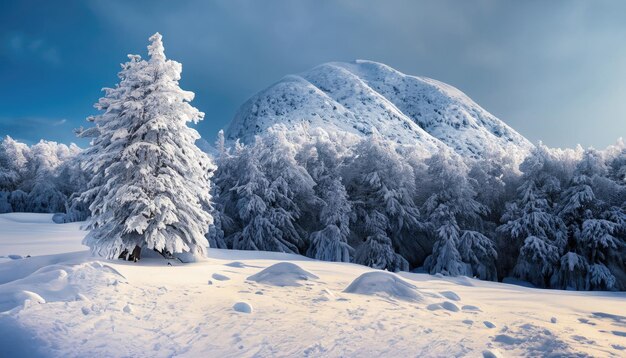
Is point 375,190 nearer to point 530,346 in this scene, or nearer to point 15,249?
point 15,249

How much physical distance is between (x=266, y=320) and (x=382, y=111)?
12541 cm

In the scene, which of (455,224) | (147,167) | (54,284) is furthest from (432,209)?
(54,284)

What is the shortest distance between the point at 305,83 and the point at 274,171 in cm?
12016

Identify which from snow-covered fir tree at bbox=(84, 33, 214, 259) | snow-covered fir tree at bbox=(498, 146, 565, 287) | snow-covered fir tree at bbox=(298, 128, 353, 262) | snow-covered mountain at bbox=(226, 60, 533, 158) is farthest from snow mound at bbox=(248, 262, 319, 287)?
snow-covered mountain at bbox=(226, 60, 533, 158)

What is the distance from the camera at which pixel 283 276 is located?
8094mm

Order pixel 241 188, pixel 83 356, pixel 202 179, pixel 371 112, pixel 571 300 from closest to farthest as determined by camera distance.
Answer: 1. pixel 83 356
2. pixel 571 300
3. pixel 202 179
4. pixel 241 188
5. pixel 371 112

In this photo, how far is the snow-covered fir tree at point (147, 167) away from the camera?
10.3m

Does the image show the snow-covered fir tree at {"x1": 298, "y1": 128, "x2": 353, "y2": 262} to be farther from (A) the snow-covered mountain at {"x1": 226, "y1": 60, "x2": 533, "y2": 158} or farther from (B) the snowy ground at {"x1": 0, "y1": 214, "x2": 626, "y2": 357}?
(A) the snow-covered mountain at {"x1": 226, "y1": 60, "x2": 533, "y2": 158}

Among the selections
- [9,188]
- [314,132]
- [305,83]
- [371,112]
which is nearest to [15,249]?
[314,132]

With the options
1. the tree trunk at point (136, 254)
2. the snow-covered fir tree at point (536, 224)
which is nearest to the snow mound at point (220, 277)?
the tree trunk at point (136, 254)

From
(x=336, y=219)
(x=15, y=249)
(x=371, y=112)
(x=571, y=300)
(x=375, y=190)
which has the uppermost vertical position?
(x=371, y=112)

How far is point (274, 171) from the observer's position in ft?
86.1

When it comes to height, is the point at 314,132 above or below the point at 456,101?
below

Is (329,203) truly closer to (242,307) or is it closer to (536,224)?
(536,224)
